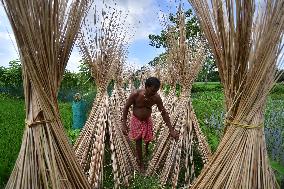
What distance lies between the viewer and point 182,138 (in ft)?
15.0

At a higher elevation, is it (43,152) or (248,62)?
(248,62)

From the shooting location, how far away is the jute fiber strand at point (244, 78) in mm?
2279

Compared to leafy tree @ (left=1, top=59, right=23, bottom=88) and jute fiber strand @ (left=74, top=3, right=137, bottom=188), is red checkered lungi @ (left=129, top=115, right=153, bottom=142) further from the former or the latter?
leafy tree @ (left=1, top=59, right=23, bottom=88)

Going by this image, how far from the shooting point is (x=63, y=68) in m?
2.53

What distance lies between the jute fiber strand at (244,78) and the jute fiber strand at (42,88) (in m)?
0.88

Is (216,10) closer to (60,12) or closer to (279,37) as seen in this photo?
(279,37)

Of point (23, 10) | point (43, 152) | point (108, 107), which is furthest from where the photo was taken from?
point (108, 107)

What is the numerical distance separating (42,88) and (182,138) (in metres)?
2.49

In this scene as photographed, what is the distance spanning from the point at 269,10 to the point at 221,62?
42 centimetres

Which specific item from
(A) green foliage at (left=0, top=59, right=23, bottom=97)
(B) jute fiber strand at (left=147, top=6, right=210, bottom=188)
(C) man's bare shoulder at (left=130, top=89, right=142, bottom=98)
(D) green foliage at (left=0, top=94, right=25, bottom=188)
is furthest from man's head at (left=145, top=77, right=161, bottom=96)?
(A) green foliage at (left=0, top=59, right=23, bottom=97)

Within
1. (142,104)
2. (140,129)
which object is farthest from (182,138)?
(142,104)

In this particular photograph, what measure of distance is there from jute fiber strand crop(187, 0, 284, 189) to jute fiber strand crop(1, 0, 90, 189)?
2.89 ft

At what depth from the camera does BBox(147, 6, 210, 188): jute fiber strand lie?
14.1 ft

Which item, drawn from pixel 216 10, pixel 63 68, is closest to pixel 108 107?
pixel 63 68
